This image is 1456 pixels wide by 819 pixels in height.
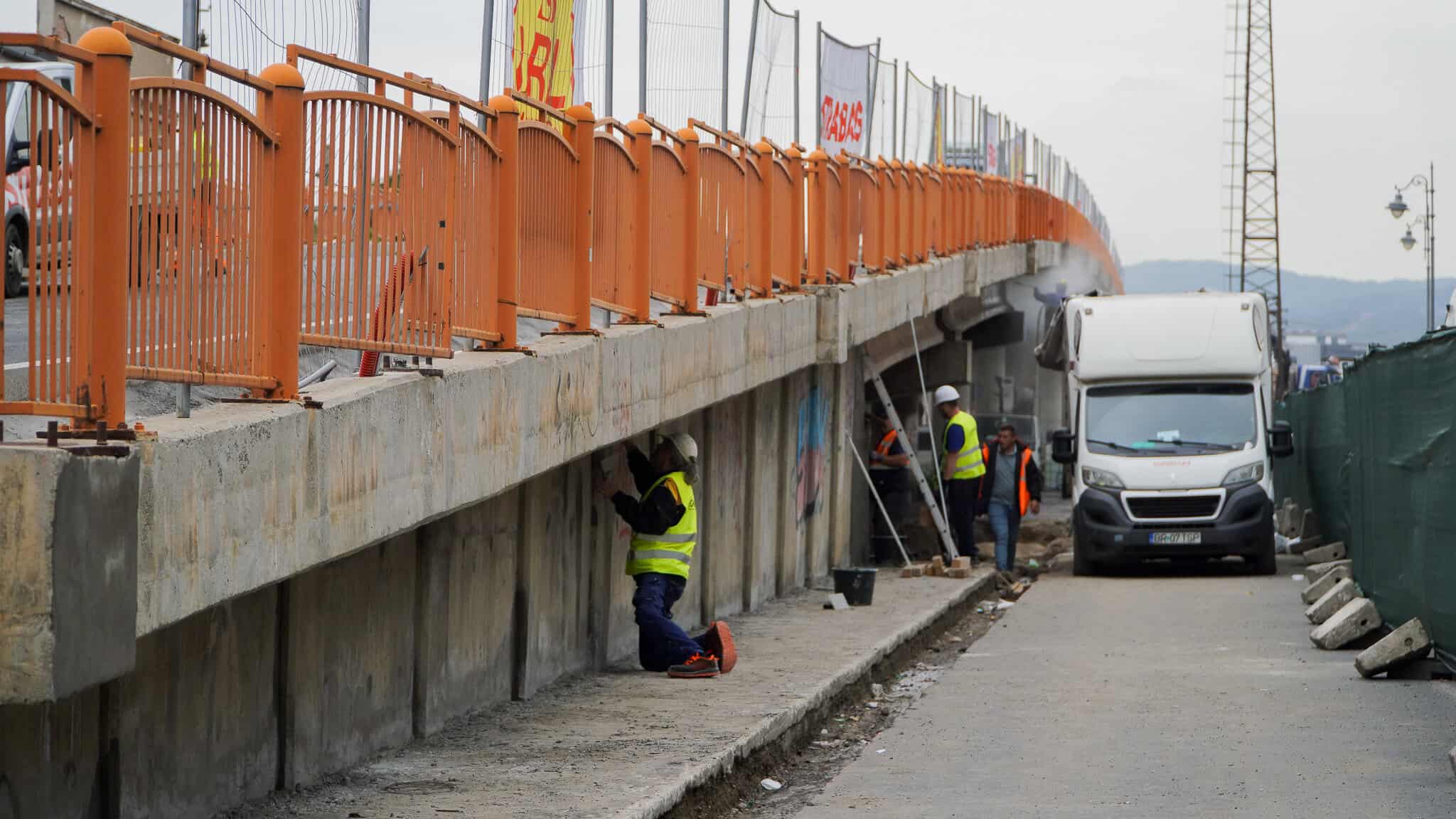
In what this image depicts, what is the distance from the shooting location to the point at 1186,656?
13.6m

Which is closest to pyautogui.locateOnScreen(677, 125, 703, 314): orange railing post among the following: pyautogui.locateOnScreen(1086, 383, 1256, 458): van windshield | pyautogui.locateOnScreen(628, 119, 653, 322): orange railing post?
pyautogui.locateOnScreen(628, 119, 653, 322): orange railing post

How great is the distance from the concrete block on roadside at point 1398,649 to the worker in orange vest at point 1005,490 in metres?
10.0

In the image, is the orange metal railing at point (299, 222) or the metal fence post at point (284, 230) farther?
the metal fence post at point (284, 230)

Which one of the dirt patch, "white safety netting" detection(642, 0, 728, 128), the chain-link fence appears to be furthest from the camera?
the chain-link fence

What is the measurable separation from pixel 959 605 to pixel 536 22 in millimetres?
8406

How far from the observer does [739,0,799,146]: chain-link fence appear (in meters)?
18.8

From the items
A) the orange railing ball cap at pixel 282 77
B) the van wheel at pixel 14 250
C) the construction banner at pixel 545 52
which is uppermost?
the construction banner at pixel 545 52

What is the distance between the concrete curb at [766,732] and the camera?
7511mm

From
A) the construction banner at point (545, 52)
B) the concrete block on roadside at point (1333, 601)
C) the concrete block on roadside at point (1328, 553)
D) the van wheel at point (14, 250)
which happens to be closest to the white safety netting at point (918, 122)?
the concrete block on roadside at point (1328, 553)

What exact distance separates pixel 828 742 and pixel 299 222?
5.23m

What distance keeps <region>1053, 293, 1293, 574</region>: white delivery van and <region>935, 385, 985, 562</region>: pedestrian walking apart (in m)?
0.96

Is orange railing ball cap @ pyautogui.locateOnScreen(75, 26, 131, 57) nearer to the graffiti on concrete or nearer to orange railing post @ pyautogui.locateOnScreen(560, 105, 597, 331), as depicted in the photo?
orange railing post @ pyautogui.locateOnScreen(560, 105, 597, 331)

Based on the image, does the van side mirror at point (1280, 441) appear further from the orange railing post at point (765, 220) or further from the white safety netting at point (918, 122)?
the white safety netting at point (918, 122)

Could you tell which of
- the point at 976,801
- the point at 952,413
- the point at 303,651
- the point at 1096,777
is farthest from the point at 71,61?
the point at 952,413
